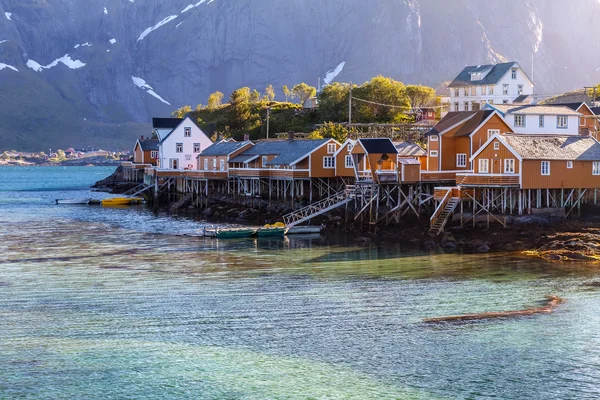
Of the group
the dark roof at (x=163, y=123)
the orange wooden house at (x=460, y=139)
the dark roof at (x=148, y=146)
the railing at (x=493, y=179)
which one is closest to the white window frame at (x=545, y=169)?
the railing at (x=493, y=179)

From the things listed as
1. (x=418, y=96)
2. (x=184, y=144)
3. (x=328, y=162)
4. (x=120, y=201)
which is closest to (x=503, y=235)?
(x=328, y=162)

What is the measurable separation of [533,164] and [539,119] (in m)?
11.0

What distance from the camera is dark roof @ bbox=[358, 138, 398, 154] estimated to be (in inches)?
2301

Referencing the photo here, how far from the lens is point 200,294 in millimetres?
35719

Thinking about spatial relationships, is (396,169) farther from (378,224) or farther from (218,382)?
(218,382)

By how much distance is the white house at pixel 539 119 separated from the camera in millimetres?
61344

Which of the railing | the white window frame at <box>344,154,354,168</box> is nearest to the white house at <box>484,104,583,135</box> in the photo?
the railing

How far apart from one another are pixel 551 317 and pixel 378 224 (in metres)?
25.8

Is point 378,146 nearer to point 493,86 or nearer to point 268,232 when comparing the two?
point 268,232

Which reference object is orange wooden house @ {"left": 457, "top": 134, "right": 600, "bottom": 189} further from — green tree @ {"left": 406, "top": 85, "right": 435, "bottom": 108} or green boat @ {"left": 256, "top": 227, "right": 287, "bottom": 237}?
green tree @ {"left": 406, "top": 85, "right": 435, "bottom": 108}

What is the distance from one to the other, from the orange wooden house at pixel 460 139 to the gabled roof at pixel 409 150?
742 millimetres

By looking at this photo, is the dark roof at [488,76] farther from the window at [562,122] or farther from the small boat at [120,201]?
the small boat at [120,201]

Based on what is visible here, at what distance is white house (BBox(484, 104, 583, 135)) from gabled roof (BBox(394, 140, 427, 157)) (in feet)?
20.3

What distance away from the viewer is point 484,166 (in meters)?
54.4
